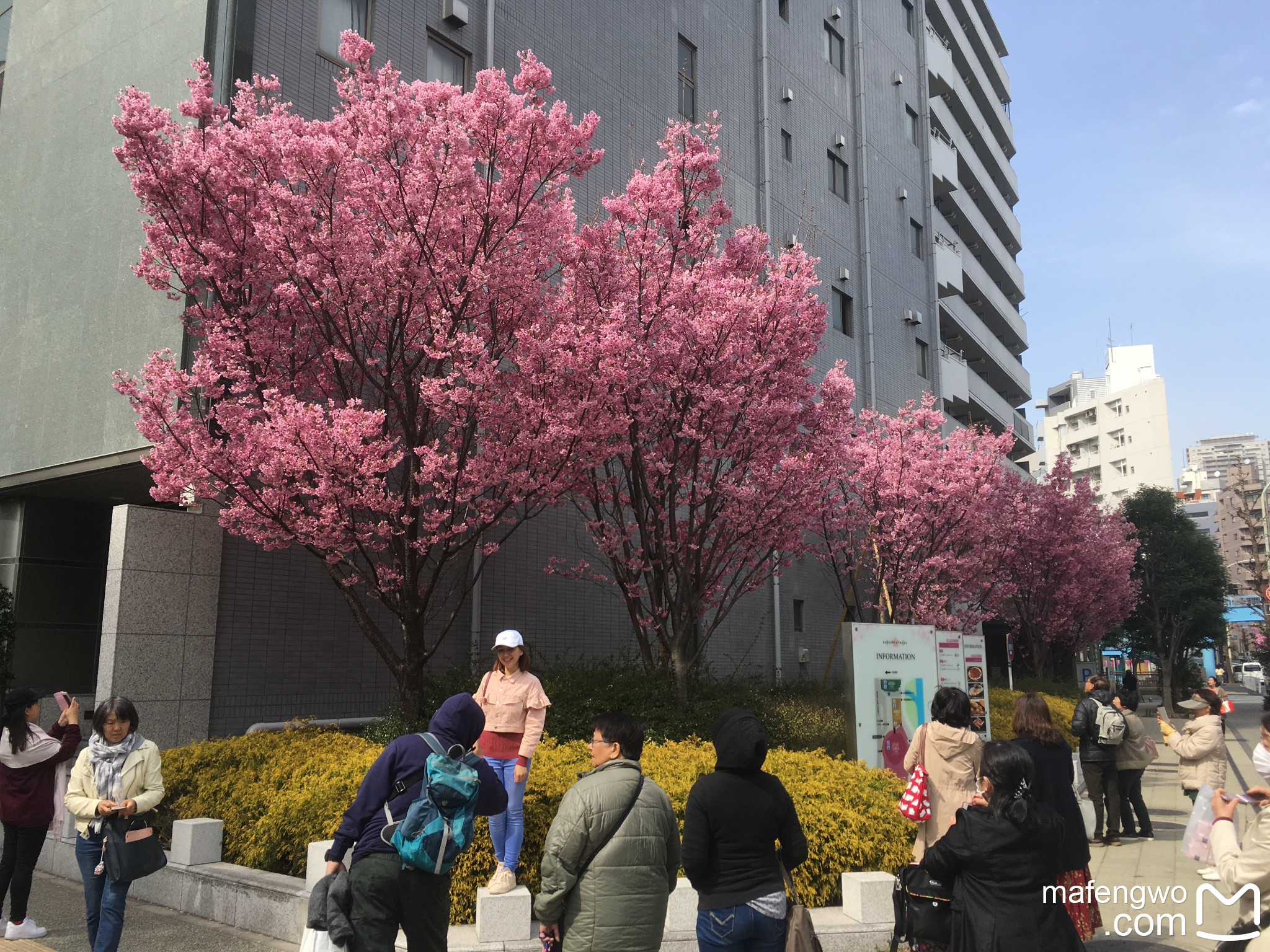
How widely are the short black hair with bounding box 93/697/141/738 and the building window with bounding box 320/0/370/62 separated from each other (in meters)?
8.99

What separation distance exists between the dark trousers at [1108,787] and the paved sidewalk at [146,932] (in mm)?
8533

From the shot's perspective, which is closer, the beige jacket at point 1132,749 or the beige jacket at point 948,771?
the beige jacket at point 948,771

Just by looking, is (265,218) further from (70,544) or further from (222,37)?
(70,544)

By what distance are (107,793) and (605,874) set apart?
350 centimetres

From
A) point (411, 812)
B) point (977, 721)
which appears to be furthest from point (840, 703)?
point (411, 812)

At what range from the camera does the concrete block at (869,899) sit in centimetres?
656

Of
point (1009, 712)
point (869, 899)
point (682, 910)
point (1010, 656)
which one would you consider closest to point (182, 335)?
point (682, 910)

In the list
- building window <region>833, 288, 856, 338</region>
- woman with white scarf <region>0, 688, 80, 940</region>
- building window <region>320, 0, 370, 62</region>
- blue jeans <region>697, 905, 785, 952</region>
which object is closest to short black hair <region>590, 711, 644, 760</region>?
blue jeans <region>697, 905, 785, 952</region>

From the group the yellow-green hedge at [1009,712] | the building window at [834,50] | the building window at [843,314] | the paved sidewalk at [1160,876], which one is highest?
the building window at [834,50]

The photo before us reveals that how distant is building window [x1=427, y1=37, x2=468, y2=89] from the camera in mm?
13648

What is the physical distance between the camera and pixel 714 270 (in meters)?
12.2

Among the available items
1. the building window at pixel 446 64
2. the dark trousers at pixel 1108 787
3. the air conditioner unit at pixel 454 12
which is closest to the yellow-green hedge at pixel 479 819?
the dark trousers at pixel 1108 787

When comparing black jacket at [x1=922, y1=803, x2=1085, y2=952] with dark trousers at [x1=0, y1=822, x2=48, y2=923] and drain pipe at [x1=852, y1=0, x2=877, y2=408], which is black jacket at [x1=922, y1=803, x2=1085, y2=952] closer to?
dark trousers at [x1=0, y1=822, x2=48, y2=923]

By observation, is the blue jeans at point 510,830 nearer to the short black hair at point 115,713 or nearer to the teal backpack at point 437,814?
the teal backpack at point 437,814
